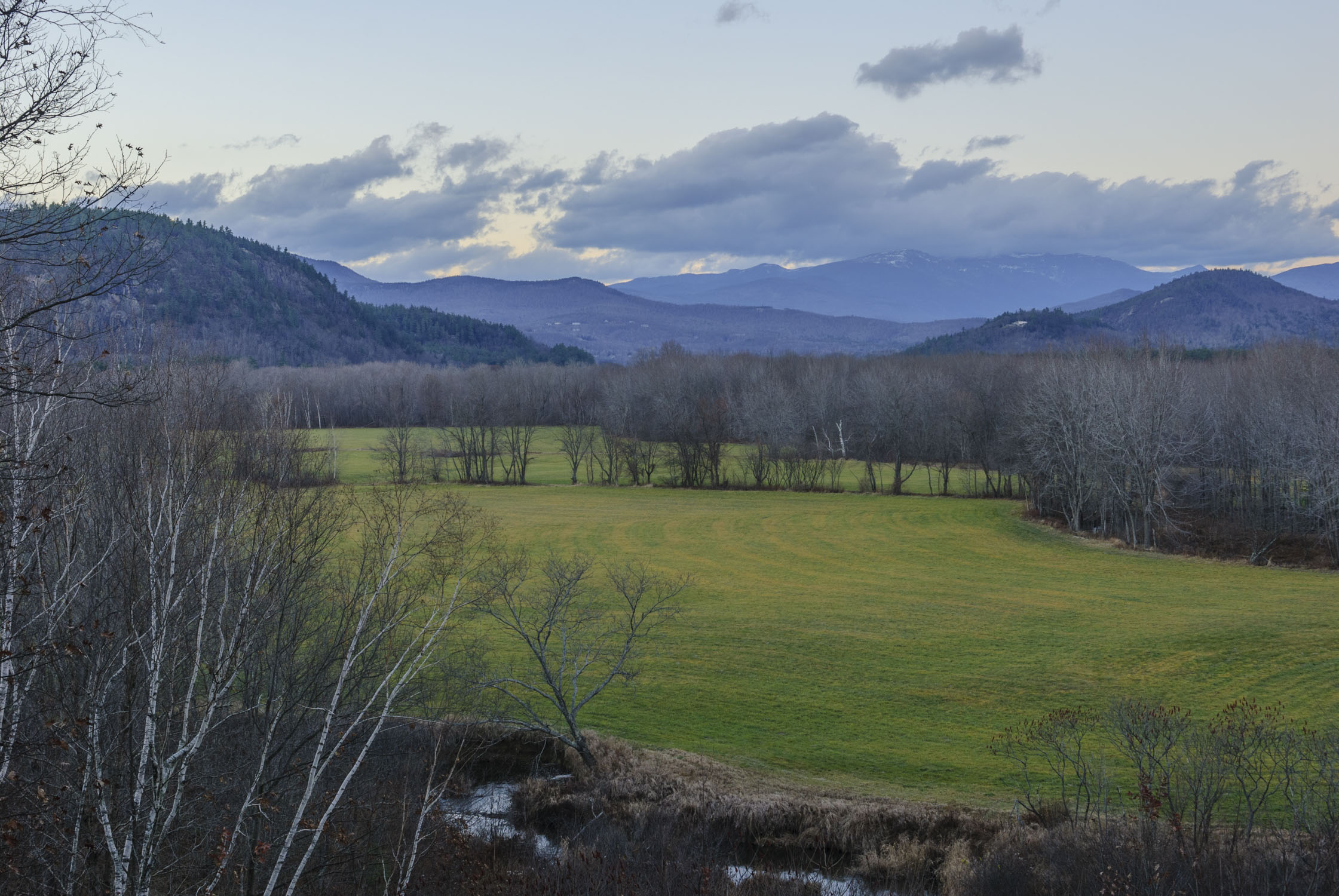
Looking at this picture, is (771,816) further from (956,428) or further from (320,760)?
(956,428)

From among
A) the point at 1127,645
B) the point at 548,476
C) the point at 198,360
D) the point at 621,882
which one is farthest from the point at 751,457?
the point at 621,882

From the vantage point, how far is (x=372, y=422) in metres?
137

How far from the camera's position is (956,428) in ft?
274

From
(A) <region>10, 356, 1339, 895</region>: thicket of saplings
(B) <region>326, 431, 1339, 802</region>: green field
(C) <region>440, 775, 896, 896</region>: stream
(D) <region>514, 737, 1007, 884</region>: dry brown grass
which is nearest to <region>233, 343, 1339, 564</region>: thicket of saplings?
(B) <region>326, 431, 1339, 802</region>: green field

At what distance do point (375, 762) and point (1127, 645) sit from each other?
27627 millimetres

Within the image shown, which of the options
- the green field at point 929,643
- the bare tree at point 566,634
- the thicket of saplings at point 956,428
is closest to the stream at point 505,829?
the bare tree at point 566,634

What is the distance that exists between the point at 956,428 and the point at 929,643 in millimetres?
52948

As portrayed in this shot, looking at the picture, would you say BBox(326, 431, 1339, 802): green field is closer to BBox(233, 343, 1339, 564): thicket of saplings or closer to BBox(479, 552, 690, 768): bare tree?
BBox(479, 552, 690, 768): bare tree

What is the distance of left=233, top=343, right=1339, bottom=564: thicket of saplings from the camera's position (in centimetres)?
5603

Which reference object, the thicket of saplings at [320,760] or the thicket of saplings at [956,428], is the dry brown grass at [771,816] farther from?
the thicket of saplings at [956,428]

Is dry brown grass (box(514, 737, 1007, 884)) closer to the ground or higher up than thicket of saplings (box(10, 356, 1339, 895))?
closer to the ground

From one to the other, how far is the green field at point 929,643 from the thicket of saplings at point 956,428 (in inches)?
247

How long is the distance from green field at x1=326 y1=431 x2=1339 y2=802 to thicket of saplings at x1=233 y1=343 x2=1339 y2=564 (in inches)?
247

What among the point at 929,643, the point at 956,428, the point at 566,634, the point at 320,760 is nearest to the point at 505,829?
the point at 320,760
